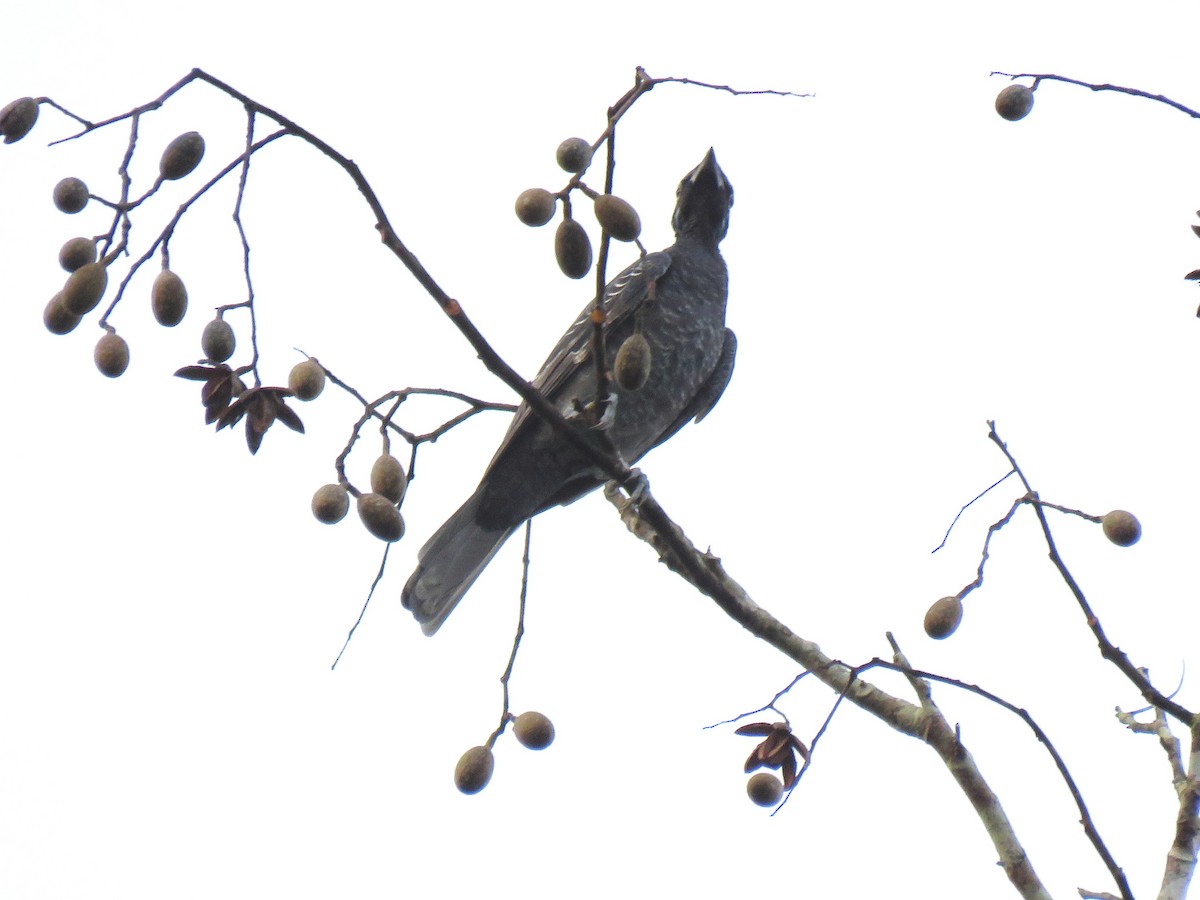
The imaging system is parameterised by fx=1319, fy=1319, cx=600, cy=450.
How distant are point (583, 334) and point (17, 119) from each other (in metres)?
3.09

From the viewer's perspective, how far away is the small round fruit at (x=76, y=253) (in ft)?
7.48

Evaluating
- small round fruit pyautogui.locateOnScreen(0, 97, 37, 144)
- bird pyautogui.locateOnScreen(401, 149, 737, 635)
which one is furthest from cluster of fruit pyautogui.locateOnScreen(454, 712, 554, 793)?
bird pyautogui.locateOnScreen(401, 149, 737, 635)

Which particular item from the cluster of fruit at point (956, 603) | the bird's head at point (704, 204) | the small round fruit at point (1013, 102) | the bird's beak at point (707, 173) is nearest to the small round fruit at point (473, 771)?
the cluster of fruit at point (956, 603)

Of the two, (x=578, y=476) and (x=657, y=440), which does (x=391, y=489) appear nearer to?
(x=578, y=476)

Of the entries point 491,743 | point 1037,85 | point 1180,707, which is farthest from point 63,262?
point 1180,707

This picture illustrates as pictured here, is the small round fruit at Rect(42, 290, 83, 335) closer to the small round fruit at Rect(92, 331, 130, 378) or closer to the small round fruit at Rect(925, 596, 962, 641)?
the small round fruit at Rect(92, 331, 130, 378)

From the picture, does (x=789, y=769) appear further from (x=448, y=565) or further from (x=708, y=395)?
(x=708, y=395)

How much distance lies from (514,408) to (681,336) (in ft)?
7.34

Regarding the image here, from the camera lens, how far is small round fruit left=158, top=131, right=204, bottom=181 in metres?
2.16

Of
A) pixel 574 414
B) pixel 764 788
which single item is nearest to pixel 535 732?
pixel 764 788

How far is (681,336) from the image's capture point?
205 inches

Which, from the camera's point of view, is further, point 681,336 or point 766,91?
point 681,336

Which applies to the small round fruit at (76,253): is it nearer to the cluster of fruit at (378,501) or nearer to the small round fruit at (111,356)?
→ the small round fruit at (111,356)

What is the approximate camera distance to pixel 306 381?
2387 millimetres
